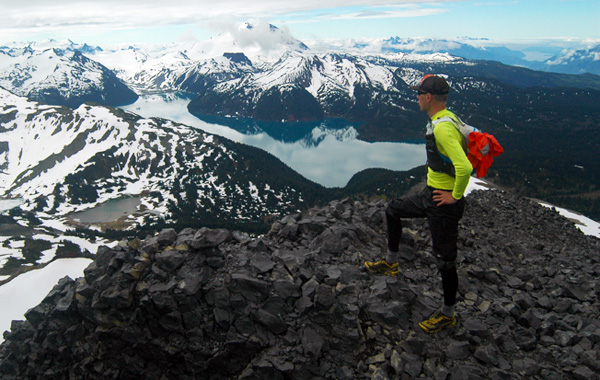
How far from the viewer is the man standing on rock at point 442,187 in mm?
7324

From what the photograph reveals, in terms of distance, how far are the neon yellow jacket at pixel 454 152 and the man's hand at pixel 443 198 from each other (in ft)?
0.64

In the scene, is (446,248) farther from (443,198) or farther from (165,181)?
(165,181)

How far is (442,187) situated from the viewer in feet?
26.2

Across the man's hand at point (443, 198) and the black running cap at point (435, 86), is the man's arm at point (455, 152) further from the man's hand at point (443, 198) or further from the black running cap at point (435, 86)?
the black running cap at point (435, 86)

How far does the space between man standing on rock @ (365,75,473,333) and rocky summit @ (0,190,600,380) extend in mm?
1201

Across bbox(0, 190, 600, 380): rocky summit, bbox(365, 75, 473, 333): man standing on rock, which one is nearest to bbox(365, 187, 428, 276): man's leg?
bbox(365, 75, 473, 333): man standing on rock

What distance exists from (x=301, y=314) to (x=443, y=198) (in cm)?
507

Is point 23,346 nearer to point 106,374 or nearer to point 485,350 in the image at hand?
point 106,374

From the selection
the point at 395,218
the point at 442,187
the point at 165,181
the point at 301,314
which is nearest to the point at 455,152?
the point at 442,187

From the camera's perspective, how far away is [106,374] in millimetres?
11797

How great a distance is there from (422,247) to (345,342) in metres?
5.65

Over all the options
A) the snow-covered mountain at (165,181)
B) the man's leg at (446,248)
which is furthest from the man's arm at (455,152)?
the snow-covered mountain at (165,181)

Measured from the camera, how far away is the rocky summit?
875cm

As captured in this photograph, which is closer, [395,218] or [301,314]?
[395,218]
